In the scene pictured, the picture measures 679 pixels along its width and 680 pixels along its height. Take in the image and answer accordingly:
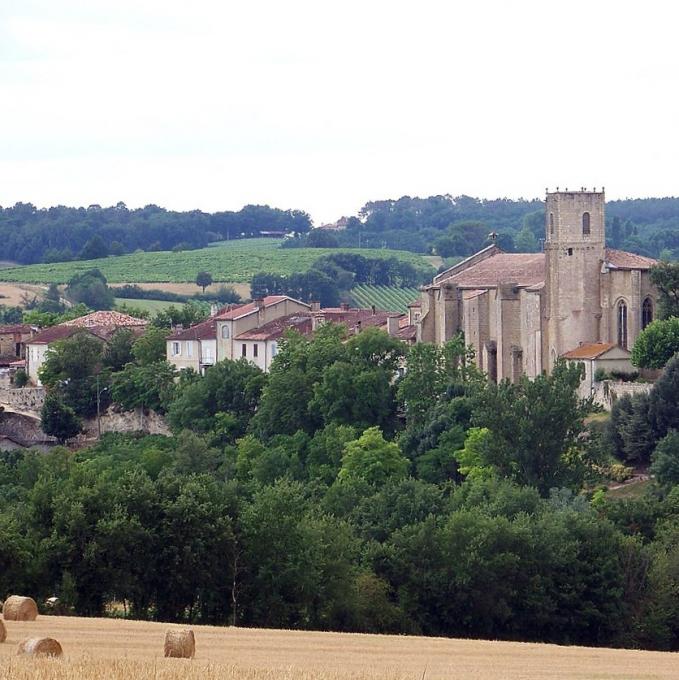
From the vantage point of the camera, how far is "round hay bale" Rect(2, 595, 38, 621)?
32344 millimetres

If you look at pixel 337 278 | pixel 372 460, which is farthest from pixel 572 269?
pixel 337 278

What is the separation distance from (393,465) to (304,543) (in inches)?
809

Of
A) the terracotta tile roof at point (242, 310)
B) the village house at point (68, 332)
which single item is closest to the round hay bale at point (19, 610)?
the terracotta tile roof at point (242, 310)

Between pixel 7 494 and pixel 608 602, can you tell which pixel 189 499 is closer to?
pixel 608 602

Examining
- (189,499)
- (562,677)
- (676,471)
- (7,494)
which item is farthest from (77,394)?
(562,677)

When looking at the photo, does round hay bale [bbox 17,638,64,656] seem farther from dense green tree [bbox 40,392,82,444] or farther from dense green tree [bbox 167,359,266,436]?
dense green tree [bbox 40,392,82,444]

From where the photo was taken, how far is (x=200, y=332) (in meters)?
83.4

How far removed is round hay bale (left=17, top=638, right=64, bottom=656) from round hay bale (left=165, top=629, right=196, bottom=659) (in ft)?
5.72

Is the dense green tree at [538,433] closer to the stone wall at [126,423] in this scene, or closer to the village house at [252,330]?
the village house at [252,330]

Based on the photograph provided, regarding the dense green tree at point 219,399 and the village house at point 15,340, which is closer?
the dense green tree at point 219,399

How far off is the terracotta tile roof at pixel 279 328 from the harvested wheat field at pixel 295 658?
1832 inches

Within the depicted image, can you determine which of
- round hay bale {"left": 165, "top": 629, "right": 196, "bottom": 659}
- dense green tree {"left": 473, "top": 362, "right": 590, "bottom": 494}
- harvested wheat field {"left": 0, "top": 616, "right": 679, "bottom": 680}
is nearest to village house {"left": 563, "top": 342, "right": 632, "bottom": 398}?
dense green tree {"left": 473, "top": 362, "right": 590, "bottom": 494}

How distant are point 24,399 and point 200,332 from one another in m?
8.18

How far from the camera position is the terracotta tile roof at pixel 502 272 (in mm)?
71500
